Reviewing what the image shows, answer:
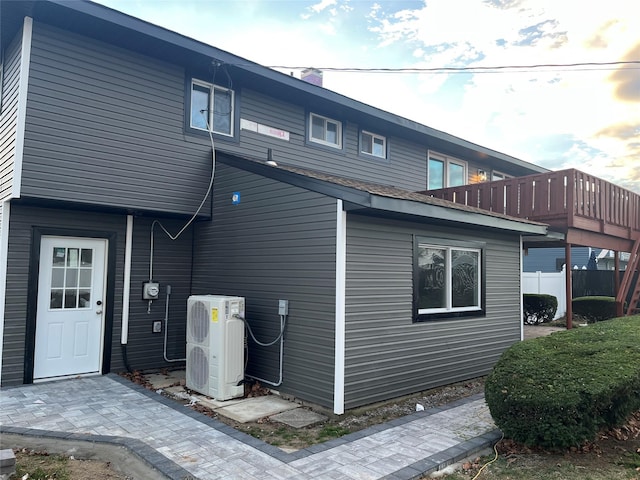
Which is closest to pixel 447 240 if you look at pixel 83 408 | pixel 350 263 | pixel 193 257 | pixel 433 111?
pixel 350 263

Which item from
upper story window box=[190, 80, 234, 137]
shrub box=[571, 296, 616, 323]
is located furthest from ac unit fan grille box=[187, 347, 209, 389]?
shrub box=[571, 296, 616, 323]

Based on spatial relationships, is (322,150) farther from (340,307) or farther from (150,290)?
(340,307)

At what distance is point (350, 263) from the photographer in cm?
536

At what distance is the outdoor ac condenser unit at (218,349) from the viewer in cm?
Result: 562

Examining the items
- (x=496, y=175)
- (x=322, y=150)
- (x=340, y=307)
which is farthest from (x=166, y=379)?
(x=496, y=175)

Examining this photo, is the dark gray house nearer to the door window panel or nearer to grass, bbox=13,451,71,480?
the door window panel

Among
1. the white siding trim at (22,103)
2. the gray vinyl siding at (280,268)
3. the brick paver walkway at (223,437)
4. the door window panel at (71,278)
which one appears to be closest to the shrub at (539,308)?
the brick paver walkway at (223,437)

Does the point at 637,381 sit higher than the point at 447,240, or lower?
lower

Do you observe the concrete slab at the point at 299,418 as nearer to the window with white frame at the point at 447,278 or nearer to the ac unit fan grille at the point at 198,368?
the ac unit fan grille at the point at 198,368

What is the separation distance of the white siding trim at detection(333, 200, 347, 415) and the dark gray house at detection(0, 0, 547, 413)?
2cm

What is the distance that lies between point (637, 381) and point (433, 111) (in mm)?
11758

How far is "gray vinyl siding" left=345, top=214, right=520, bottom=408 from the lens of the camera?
5.38 metres

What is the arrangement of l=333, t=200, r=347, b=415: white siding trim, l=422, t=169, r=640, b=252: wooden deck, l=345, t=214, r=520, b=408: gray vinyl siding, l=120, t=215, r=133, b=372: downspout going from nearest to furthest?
1. l=333, t=200, r=347, b=415: white siding trim
2. l=345, t=214, r=520, b=408: gray vinyl siding
3. l=120, t=215, r=133, b=372: downspout
4. l=422, t=169, r=640, b=252: wooden deck

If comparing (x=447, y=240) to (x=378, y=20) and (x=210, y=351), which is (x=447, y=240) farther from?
(x=378, y=20)
